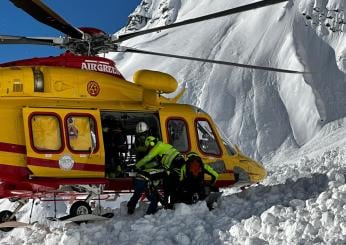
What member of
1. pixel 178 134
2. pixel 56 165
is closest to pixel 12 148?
pixel 56 165

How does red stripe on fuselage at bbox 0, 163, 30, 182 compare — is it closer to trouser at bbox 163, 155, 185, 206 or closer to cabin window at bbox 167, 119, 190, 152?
trouser at bbox 163, 155, 185, 206

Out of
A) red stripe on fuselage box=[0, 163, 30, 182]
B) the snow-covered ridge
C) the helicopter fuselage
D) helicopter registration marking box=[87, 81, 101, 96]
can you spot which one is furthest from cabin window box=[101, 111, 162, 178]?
the snow-covered ridge

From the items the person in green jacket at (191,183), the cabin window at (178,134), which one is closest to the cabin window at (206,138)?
the cabin window at (178,134)

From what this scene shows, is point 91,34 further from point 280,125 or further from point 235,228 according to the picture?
point 280,125

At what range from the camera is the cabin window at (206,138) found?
1069cm

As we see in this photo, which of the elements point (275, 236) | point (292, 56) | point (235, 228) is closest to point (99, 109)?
point (235, 228)

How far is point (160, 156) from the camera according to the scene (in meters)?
8.90

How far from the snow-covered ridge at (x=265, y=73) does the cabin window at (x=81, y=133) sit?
111 feet

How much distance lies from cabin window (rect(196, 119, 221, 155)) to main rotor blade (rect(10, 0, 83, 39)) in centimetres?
294

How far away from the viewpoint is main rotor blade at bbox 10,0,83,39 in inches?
326

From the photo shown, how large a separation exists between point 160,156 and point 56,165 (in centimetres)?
177

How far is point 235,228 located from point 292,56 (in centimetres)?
5607

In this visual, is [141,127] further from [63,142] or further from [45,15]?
[45,15]

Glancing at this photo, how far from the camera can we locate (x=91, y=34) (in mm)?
10070
